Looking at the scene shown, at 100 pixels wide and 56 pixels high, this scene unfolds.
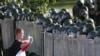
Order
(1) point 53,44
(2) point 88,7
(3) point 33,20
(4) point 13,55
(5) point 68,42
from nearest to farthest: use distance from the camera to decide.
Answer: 1. (4) point 13,55
2. (5) point 68,42
3. (1) point 53,44
4. (3) point 33,20
5. (2) point 88,7

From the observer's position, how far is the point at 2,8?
537 inches

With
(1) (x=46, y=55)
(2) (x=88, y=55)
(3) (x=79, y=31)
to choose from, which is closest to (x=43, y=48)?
(1) (x=46, y=55)

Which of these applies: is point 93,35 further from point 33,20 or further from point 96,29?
point 33,20

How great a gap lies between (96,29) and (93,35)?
0.43 metres

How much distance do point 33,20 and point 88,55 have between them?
3578 mm

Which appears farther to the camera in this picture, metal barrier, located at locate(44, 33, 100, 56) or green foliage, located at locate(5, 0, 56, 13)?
green foliage, located at locate(5, 0, 56, 13)

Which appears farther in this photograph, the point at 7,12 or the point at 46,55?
the point at 7,12

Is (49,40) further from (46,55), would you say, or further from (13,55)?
(13,55)

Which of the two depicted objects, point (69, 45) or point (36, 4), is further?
point (36, 4)

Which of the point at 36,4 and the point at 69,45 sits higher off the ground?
the point at 36,4

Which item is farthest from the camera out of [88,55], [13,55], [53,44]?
[53,44]

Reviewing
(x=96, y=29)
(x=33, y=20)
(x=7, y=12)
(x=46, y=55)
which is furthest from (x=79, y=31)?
(x=7, y=12)

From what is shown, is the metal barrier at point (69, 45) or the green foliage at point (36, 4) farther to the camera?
the green foliage at point (36, 4)

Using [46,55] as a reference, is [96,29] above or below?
above
